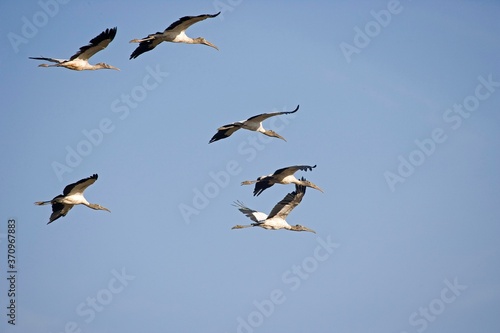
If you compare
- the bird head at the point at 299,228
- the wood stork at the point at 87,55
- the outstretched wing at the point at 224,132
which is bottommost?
the bird head at the point at 299,228

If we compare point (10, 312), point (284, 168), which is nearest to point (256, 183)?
point (284, 168)

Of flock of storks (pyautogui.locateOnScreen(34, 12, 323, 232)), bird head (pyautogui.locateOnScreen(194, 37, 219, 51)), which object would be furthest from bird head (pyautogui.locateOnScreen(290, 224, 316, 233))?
bird head (pyautogui.locateOnScreen(194, 37, 219, 51))

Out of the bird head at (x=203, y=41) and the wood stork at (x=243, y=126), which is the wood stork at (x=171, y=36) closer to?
the bird head at (x=203, y=41)

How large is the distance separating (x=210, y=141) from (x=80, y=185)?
4199 mm

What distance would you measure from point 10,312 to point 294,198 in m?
9.46

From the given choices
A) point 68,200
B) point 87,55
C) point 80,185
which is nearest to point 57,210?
point 68,200

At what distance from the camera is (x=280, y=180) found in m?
45.0

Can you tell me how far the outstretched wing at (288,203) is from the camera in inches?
1794

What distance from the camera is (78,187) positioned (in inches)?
1736

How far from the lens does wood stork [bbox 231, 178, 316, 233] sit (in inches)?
1795

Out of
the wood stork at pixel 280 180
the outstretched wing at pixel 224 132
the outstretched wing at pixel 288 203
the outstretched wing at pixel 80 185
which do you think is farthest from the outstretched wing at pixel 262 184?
the outstretched wing at pixel 80 185

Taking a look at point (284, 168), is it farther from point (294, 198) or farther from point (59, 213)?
point (59, 213)

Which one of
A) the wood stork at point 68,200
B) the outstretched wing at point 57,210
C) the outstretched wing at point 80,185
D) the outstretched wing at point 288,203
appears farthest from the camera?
the outstretched wing at point 288,203

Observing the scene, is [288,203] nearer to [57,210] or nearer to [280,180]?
[280,180]
